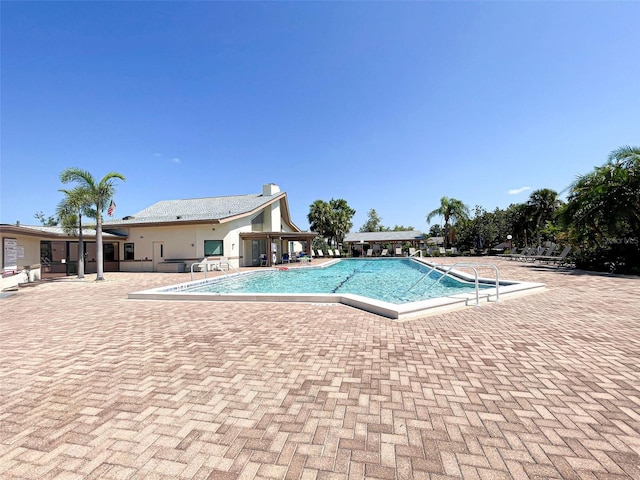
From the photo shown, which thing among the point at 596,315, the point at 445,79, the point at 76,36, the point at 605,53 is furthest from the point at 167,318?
the point at 605,53

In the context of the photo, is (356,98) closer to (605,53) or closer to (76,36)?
(605,53)

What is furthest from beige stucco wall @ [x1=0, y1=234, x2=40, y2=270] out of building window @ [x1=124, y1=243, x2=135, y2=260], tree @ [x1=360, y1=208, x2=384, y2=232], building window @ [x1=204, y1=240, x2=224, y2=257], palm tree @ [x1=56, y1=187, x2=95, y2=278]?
tree @ [x1=360, y1=208, x2=384, y2=232]

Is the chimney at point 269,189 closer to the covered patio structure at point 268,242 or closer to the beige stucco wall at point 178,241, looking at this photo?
the covered patio structure at point 268,242

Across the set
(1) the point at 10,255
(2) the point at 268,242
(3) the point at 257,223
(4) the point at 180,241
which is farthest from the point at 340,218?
(1) the point at 10,255

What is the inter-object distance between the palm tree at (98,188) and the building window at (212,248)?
657cm

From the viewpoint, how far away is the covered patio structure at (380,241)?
38.3 m

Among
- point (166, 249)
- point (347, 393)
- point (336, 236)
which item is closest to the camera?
point (347, 393)

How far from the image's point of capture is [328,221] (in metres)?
39.8

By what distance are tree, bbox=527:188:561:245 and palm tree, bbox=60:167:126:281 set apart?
43.0m

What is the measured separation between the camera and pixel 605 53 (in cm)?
1059

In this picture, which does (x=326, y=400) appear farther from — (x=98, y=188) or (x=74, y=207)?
(x=74, y=207)

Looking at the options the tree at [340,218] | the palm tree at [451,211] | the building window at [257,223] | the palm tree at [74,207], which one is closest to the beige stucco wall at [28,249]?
the palm tree at [74,207]

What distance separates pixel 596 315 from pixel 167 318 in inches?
369

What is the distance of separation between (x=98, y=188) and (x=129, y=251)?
811 centimetres
